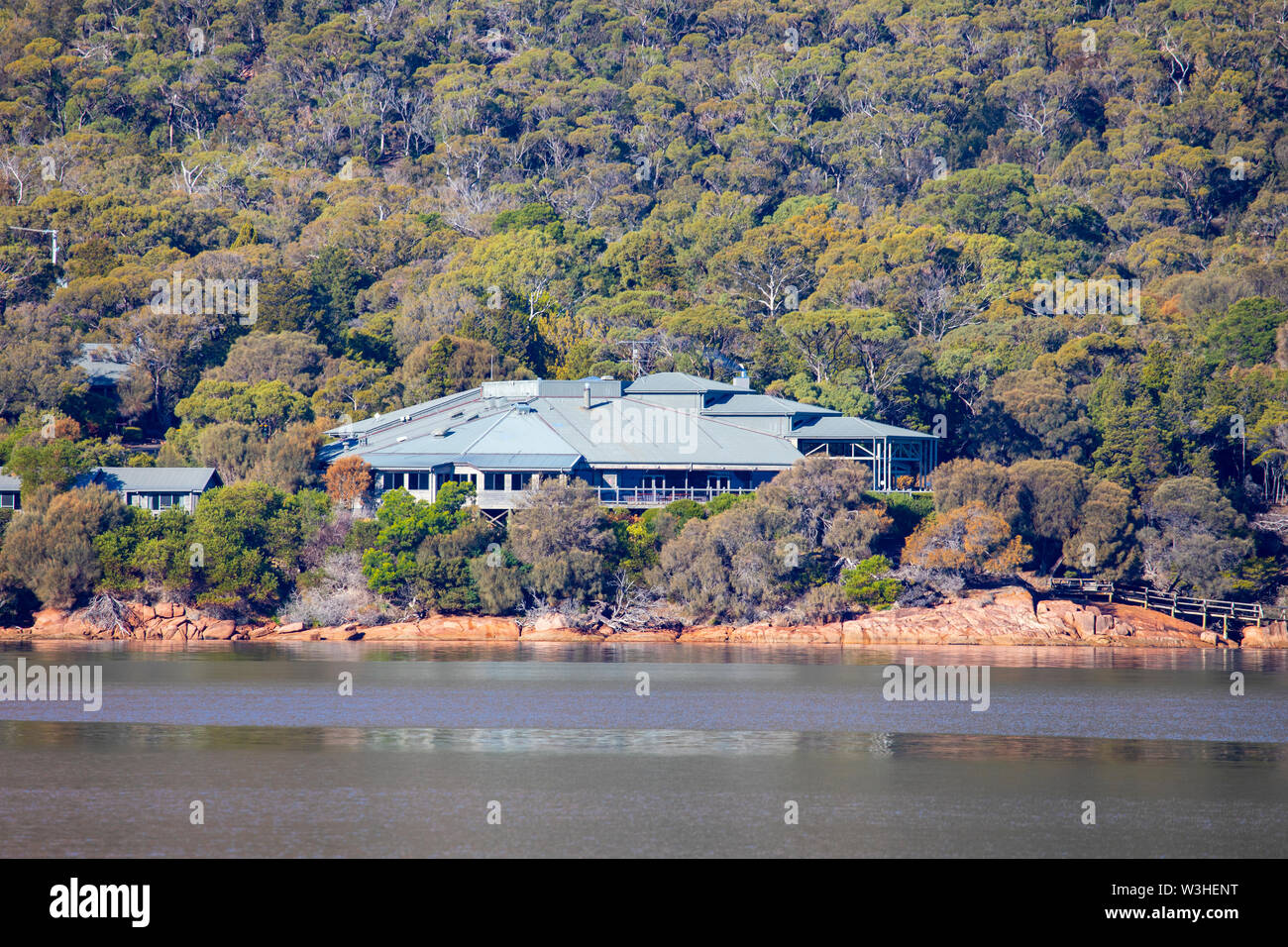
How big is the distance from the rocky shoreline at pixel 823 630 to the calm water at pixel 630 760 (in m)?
6.13

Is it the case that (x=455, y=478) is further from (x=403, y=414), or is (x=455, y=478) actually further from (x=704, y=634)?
(x=704, y=634)

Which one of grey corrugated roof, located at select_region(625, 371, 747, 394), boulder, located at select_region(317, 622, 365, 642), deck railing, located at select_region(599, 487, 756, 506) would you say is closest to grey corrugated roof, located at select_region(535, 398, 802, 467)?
grey corrugated roof, located at select_region(625, 371, 747, 394)

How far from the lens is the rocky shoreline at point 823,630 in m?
60.4

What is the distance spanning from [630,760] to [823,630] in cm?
2615

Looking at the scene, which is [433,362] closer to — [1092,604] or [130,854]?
[1092,604]

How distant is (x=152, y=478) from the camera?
2581 inches

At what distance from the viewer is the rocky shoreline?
6041cm

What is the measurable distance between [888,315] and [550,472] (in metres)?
24.3

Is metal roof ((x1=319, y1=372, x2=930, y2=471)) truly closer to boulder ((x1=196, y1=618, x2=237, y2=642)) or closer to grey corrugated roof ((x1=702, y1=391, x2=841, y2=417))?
grey corrugated roof ((x1=702, y1=391, x2=841, y2=417))

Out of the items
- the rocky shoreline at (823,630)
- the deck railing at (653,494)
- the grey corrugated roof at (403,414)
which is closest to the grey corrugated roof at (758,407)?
the deck railing at (653,494)

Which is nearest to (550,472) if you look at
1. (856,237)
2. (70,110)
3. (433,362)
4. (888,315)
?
(433,362)

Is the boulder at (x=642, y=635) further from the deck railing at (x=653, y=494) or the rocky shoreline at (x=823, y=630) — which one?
the deck railing at (x=653, y=494)
